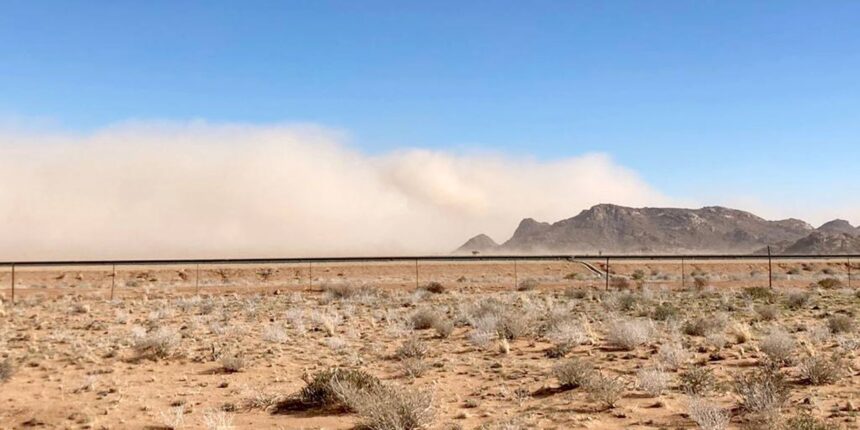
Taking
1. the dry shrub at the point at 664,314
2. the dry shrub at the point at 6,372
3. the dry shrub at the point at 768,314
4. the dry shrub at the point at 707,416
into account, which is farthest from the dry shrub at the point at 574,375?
the dry shrub at the point at 768,314

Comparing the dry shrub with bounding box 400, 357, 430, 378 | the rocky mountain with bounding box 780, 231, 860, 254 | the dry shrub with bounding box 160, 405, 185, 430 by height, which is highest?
the rocky mountain with bounding box 780, 231, 860, 254

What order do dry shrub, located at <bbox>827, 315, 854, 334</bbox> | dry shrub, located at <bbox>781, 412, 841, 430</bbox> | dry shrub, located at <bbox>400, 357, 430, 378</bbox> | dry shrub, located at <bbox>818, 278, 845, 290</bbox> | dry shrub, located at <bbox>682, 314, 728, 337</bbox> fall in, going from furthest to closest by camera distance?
dry shrub, located at <bbox>818, 278, 845, 290</bbox> < dry shrub, located at <bbox>827, 315, 854, 334</bbox> < dry shrub, located at <bbox>682, 314, 728, 337</bbox> < dry shrub, located at <bbox>400, 357, 430, 378</bbox> < dry shrub, located at <bbox>781, 412, 841, 430</bbox>

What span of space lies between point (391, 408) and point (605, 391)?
3.80 m

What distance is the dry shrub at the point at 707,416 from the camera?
8.59 m

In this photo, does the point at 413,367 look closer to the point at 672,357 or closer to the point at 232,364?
the point at 232,364

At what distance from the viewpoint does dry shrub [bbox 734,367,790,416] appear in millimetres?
9414

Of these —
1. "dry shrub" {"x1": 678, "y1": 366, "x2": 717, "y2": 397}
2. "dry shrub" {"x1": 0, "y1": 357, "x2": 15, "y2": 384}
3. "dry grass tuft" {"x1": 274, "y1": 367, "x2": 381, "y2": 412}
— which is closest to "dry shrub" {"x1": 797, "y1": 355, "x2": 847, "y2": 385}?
"dry shrub" {"x1": 678, "y1": 366, "x2": 717, "y2": 397}

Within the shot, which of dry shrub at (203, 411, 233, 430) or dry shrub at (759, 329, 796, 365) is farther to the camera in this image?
dry shrub at (759, 329, 796, 365)

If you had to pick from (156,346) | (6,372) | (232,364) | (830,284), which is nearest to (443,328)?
(232,364)

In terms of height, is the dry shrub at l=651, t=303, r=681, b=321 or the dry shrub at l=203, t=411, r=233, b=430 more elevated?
the dry shrub at l=651, t=303, r=681, b=321

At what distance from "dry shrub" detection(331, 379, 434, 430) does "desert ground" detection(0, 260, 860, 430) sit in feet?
0.11

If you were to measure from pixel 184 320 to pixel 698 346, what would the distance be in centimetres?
1787

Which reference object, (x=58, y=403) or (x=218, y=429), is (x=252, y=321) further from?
(x=218, y=429)

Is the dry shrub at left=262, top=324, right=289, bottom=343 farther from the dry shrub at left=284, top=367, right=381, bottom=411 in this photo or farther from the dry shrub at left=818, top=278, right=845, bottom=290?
the dry shrub at left=818, top=278, right=845, bottom=290
